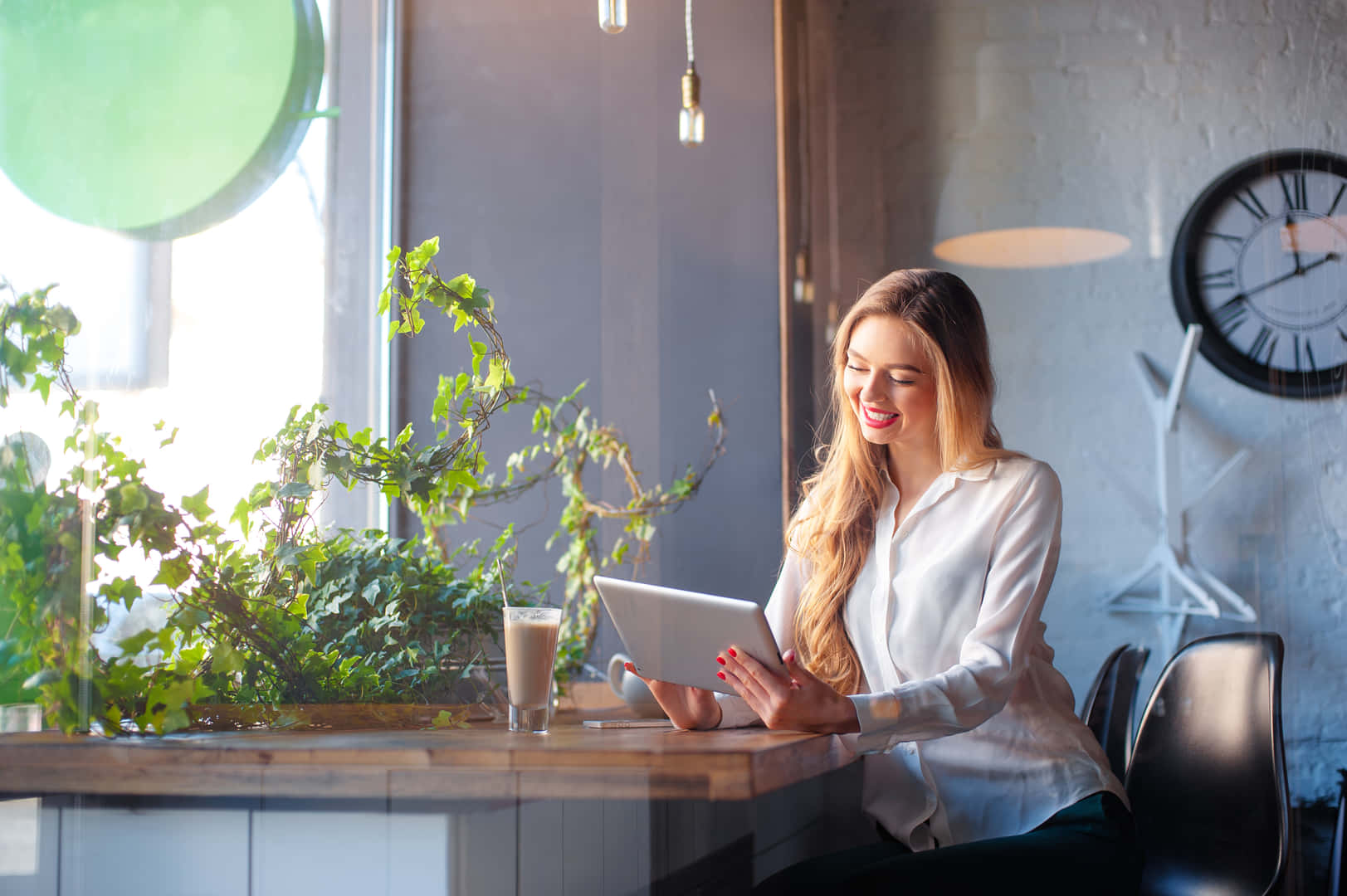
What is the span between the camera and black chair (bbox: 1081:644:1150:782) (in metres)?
1.76

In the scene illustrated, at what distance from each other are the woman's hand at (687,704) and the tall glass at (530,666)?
0.12 meters

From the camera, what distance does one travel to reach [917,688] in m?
1.20

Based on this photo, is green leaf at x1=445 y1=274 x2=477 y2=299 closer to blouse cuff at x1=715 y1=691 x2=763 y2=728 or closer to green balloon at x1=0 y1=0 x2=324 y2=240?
green balloon at x1=0 y1=0 x2=324 y2=240

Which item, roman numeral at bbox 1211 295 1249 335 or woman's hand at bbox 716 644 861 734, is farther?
roman numeral at bbox 1211 295 1249 335

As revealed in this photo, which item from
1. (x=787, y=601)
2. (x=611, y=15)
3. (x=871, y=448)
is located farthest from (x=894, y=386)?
(x=611, y=15)

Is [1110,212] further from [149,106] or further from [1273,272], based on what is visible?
[149,106]

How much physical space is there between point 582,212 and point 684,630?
28.4 inches

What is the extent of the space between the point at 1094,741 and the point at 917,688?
317 millimetres

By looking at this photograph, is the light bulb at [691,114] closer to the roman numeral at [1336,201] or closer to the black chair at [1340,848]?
the roman numeral at [1336,201]

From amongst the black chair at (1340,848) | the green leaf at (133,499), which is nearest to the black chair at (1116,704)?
the black chair at (1340,848)

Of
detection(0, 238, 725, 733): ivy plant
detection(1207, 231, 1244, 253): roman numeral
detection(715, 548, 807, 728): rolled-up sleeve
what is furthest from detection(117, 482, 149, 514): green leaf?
detection(1207, 231, 1244, 253): roman numeral

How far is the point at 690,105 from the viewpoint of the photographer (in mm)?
1816

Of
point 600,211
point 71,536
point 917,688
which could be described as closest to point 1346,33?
point 600,211

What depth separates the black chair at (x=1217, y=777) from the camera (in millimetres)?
1495
